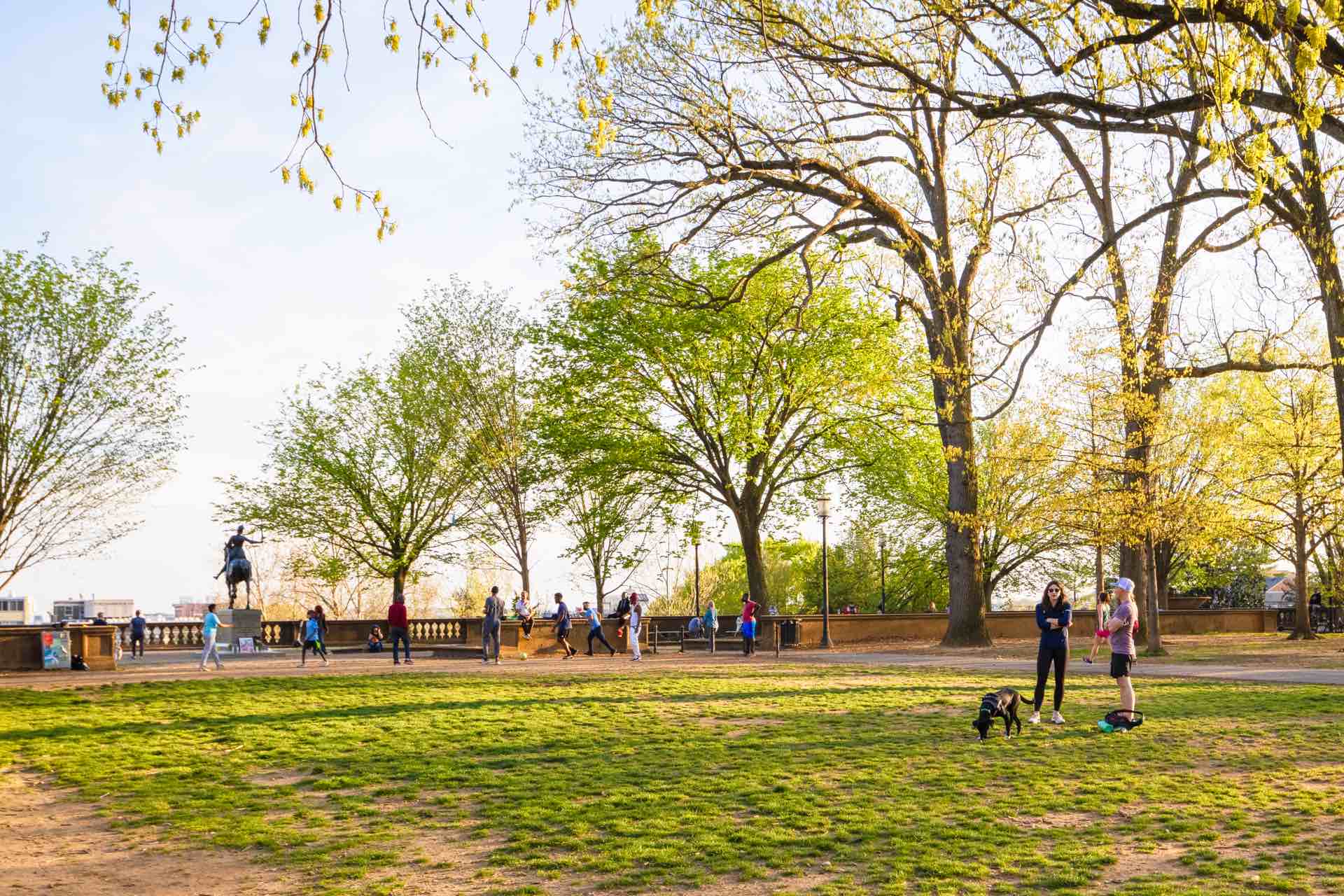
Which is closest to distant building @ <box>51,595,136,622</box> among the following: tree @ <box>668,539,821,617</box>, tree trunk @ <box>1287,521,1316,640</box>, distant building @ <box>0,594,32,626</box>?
distant building @ <box>0,594,32,626</box>

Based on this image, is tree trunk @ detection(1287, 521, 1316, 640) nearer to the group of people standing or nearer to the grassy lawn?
the grassy lawn

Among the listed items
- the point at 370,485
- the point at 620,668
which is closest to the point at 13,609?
the point at 370,485

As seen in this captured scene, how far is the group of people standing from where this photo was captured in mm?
13516

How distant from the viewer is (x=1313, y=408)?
34.5m

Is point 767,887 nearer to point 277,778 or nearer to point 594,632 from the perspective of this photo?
point 277,778

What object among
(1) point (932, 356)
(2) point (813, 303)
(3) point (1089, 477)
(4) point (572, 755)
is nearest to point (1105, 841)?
(4) point (572, 755)

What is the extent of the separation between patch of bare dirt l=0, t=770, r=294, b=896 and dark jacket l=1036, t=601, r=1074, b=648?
9.01 metres

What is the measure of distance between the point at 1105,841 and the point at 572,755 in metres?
5.81

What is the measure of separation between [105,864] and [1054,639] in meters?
10.3

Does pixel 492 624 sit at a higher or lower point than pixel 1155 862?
higher

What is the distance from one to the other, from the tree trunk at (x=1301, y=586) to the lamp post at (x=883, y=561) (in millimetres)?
14902

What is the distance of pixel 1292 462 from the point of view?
32.5m

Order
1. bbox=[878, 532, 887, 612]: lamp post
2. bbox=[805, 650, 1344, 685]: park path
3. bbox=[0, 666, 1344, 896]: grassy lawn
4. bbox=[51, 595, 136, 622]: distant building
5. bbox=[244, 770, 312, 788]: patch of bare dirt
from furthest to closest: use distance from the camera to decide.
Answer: bbox=[51, 595, 136, 622]: distant building → bbox=[878, 532, 887, 612]: lamp post → bbox=[805, 650, 1344, 685]: park path → bbox=[244, 770, 312, 788]: patch of bare dirt → bbox=[0, 666, 1344, 896]: grassy lawn

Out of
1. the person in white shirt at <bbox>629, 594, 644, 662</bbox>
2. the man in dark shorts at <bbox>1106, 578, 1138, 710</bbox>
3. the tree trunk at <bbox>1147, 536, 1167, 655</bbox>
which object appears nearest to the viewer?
the man in dark shorts at <bbox>1106, 578, 1138, 710</bbox>
